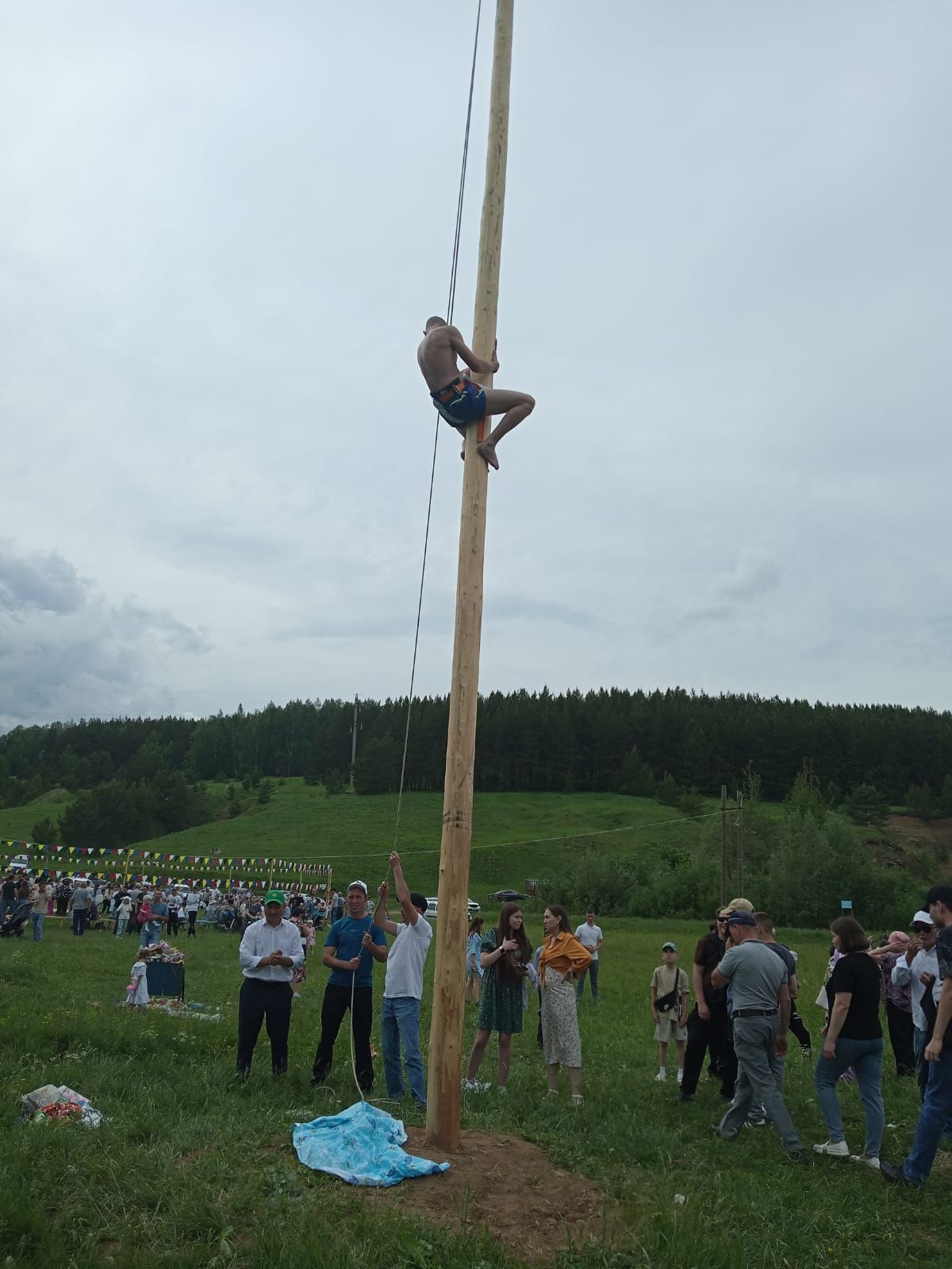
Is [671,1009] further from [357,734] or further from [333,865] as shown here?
[357,734]

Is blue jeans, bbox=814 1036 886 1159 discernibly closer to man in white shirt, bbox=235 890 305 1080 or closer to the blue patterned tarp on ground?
→ the blue patterned tarp on ground

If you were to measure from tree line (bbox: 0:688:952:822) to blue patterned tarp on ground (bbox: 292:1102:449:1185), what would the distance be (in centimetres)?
8245

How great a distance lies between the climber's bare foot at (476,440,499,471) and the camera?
6.61 m

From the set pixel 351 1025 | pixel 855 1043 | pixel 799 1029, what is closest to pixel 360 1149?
pixel 351 1025

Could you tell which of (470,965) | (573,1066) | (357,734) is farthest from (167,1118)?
(357,734)

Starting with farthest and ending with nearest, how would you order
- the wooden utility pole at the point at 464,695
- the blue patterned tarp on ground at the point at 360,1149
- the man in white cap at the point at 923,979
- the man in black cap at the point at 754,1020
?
the man in white cap at the point at 923,979 < the man in black cap at the point at 754,1020 < the wooden utility pole at the point at 464,695 < the blue patterned tarp on ground at the point at 360,1149

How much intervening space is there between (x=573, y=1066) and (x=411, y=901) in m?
2.19

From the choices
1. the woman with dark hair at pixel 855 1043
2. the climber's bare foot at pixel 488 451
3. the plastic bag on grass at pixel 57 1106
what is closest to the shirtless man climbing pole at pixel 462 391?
the climber's bare foot at pixel 488 451

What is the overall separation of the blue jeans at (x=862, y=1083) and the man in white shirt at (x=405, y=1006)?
10.8 ft

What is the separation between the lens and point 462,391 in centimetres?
650

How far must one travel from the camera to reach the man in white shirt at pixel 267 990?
27.0 ft

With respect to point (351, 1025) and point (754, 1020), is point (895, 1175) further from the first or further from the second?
point (351, 1025)

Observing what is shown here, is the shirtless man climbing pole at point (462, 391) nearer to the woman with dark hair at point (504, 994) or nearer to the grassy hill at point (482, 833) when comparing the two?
the woman with dark hair at point (504, 994)

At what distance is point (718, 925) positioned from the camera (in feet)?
30.9
